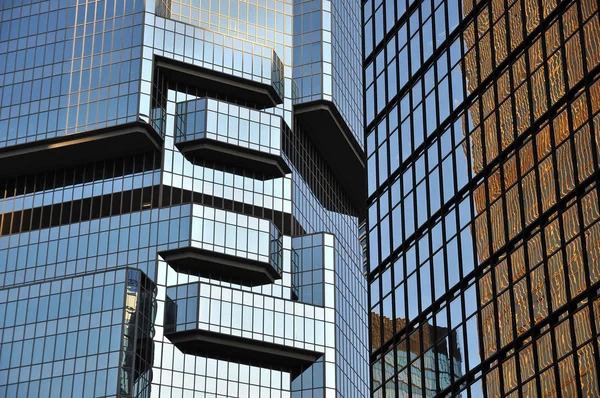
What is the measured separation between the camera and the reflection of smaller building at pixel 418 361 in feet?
194

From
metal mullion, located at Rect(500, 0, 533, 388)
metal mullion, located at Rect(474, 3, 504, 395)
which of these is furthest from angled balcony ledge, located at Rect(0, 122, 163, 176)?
metal mullion, located at Rect(500, 0, 533, 388)

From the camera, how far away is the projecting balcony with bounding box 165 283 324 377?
398ft

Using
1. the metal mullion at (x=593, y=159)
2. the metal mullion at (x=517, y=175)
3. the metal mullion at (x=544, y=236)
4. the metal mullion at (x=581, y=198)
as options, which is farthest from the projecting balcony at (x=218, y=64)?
the metal mullion at (x=593, y=159)

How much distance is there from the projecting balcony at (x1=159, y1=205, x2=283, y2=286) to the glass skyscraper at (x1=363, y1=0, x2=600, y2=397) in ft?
171

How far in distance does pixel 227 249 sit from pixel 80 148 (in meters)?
19.0

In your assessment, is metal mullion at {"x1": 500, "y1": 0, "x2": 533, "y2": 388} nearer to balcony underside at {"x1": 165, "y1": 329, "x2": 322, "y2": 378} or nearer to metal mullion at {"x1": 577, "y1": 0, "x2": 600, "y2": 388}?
metal mullion at {"x1": 577, "y1": 0, "x2": 600, "y2": 388}

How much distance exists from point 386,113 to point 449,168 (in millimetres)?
9487

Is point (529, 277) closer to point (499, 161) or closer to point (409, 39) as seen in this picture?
point (499, 161)

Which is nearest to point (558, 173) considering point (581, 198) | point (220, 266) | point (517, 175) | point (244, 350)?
point (581, 198)

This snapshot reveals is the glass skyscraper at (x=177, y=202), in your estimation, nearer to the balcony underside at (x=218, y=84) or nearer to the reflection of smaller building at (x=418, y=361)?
the balcony underside at (x=218, y=84)

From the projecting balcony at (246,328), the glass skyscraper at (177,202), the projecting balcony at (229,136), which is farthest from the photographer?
the projecting balcony at (229,136)

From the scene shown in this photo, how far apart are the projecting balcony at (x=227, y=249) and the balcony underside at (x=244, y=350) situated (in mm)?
7563

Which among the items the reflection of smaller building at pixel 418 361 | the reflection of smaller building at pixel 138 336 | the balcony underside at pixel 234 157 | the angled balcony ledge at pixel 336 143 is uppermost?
the angled balcony ledge at pixel 336 143

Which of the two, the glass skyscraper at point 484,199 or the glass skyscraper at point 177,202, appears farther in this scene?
the glass skyscraper at point 177,202
